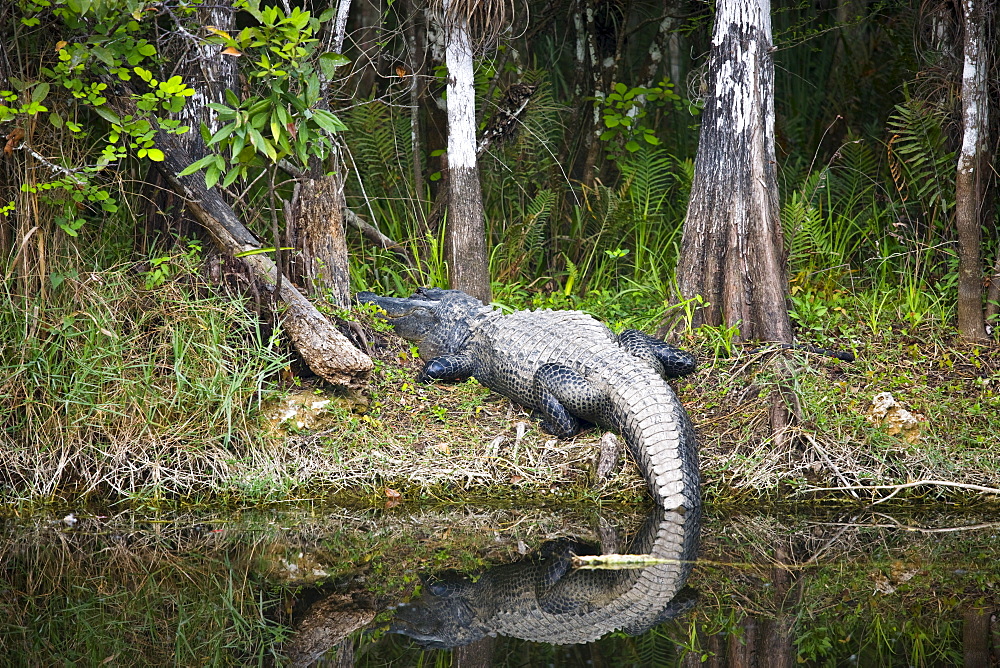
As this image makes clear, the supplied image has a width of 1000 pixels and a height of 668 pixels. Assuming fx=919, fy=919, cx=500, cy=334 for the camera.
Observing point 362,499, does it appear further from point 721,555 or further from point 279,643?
point 721,555

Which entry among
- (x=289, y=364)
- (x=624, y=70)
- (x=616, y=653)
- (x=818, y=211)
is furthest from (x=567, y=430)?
(x=624, y=70)

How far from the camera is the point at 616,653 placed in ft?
10.5

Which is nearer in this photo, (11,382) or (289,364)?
(11,382)

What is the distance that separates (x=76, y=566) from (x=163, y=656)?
97 cm

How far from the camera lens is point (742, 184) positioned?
5.55m

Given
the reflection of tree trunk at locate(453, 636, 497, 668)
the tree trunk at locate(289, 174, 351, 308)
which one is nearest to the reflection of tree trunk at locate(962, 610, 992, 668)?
the reflection of tree trunk at locate(453, 636, 497, 668)

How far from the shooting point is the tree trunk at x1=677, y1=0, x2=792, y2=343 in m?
5.48

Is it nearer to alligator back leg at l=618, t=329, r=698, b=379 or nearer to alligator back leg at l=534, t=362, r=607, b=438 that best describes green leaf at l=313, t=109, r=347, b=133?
alligator back leg at l=534, t=362, r=607, b=438

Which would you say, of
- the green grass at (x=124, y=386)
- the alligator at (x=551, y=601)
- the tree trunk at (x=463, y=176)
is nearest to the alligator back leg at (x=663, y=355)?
→ the tree trunk at (x=463, y=176)

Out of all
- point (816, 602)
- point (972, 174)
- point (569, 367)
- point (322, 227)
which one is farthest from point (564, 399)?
point (972, 174)

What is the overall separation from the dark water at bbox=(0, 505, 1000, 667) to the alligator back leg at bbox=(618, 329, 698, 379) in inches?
43.3

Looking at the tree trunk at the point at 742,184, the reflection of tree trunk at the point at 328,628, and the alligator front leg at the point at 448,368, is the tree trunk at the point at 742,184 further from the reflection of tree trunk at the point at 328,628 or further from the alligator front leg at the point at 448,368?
the reflection of tree trunk at the point at 328,628

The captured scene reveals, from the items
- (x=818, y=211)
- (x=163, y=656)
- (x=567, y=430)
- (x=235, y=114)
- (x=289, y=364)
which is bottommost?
(x=163, y=656)

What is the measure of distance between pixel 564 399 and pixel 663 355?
0.70 metres
